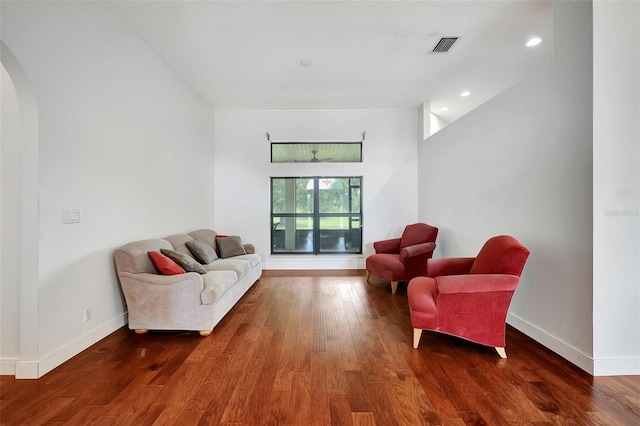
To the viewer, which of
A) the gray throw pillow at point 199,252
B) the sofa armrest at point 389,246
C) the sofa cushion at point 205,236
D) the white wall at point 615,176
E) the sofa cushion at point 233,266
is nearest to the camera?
the white wall at point 615,176

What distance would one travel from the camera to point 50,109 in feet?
6.75

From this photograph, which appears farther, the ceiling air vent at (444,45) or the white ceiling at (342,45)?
the ceiling air vent at (444,45)

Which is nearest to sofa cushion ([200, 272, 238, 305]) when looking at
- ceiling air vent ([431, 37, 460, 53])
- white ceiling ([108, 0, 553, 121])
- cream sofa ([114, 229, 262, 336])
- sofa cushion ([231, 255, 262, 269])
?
cream sofa ([114, 229, 262, 336])

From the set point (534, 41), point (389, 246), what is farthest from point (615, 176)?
point (389, 246)

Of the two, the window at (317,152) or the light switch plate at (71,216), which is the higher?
the window at (317,152)

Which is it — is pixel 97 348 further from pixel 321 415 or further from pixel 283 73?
pixel 283 73

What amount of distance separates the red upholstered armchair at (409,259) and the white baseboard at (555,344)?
131cm

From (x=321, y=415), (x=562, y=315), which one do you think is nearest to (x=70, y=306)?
(x=321, y=415)

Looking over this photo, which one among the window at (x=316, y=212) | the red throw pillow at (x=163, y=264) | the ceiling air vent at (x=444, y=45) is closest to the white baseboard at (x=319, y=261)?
the window at (x=316, y=212)

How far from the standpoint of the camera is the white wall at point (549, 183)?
199 centimetres

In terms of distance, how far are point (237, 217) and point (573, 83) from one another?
501 centimetres

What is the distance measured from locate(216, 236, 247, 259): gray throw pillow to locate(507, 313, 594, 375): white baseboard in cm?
371

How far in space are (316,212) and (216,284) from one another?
9.84 feet

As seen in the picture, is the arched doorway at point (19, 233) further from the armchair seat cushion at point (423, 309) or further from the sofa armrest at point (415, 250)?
the sofa armrest at point (415, 250)
